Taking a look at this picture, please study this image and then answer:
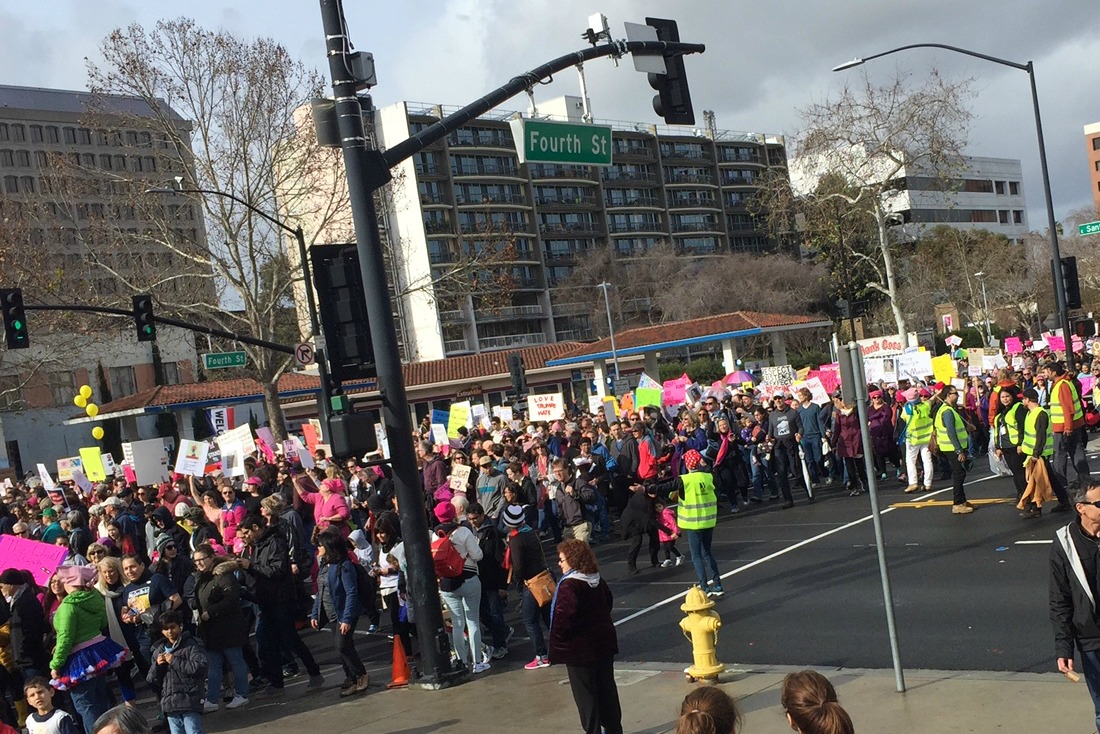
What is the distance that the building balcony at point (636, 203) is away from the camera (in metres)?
106

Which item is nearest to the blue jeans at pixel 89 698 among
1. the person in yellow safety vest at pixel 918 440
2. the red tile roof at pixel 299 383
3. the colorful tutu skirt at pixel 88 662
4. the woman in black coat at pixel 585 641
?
the colorful tutu skirt at pixel 88 662

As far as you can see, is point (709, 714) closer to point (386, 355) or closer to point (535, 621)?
point (535, 621)

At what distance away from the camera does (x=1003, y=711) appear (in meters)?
7.51

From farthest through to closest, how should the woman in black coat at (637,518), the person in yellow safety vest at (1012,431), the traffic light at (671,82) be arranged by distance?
1. the person in yellow safety vest at (1012,431)
2. the woman in black coat at (637,518)
3. the traffic light at (671,82)

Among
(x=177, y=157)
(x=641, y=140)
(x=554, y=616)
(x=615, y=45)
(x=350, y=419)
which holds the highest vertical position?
(x=641, y=140)

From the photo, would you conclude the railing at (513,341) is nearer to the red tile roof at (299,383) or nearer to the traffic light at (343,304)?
the red tile roof at (299,383)

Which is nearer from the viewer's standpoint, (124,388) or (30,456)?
(30,456)

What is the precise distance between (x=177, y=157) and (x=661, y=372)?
141ft

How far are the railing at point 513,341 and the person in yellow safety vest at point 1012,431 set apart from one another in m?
80.1

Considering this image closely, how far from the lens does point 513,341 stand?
98.0 metres

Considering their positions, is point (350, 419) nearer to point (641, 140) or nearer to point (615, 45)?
Result: point (615, 45)

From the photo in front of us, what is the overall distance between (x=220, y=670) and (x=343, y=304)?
356 cm

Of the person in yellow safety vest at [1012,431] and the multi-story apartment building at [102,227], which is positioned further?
the multi-story apartment building at [102,227]

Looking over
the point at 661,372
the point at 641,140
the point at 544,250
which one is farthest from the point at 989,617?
the point at 641,140
